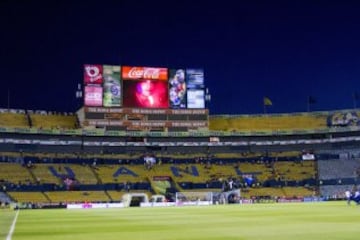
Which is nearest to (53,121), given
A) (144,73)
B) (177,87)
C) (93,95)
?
(93,95)

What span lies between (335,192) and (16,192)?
61.2m

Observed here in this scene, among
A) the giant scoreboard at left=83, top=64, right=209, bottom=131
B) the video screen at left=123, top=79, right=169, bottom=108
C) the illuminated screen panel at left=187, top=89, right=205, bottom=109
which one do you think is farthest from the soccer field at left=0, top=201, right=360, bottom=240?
the illuminated screen panel at left=187, top=89, right=205, bottom=109

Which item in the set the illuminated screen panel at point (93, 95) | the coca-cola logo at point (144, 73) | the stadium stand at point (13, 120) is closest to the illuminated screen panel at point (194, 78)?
the coca-cola logo at point (144, 73)

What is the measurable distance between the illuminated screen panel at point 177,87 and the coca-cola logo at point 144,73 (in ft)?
10.8

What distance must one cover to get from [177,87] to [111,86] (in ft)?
44.5

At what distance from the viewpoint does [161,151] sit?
115 meters

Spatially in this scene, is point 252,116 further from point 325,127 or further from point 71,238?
point 71,238

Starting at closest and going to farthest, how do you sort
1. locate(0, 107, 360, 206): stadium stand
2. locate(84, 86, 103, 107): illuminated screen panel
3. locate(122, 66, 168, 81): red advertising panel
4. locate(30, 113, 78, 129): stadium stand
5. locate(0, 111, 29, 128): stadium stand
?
locate(0, 107, 360, 206): stadium stand
locate(84, 86, 103, 107): illuminated screen panel
locate(122, 66, 168, 81): red advertising panel
locate(0, 111, 29, 128): stadium stand
locate(30, 113, 78, 129): stadium stand

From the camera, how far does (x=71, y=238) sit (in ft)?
66.0

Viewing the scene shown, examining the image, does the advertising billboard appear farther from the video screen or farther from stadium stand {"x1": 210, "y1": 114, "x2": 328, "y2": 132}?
stadium stand {"x1": 210, "y1": 114, "x2": 328, "y2": 132}

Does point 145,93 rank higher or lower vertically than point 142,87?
lower

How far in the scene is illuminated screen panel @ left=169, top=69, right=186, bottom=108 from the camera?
350 feet

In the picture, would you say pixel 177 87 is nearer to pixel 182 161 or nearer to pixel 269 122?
pixel 182 161

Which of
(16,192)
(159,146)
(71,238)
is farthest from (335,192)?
(71,238)
